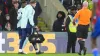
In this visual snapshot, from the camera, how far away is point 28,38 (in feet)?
60.4

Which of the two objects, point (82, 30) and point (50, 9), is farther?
point (50, 9)

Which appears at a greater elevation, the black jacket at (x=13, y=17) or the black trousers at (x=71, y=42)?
the black jacket at (x=13, y=17)

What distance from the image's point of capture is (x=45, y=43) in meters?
19.7

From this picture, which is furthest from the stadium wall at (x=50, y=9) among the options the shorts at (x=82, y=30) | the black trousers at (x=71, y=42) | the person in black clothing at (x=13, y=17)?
the shorts at (x=82, y=30)

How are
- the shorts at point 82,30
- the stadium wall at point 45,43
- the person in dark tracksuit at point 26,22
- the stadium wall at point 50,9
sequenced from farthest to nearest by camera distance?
the stadium wall at point 50,9, the stadium wall at point 45,43, the person in dark tracksuit at point 26,22, the shorts at point 82,30

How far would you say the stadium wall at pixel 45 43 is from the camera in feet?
64.0

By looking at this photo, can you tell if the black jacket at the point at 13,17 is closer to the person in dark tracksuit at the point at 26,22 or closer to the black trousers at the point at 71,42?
the person in dark tracksuit at the point at 26,22

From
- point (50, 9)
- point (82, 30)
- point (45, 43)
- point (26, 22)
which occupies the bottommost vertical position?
point (45, 43)

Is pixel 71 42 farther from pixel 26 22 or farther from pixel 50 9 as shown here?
pixel 50 9

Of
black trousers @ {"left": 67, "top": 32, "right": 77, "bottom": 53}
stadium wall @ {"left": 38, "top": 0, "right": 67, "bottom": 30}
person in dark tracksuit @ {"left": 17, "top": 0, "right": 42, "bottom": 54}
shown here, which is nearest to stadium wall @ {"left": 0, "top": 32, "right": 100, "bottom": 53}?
black trousers @ {"left": 67, "top": 32, "right": 77, "bottom": 53}

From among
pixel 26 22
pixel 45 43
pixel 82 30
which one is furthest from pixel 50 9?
pixel 82 30

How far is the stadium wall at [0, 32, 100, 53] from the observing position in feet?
64.0

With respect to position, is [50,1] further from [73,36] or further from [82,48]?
[82,48]

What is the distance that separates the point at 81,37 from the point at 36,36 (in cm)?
206
